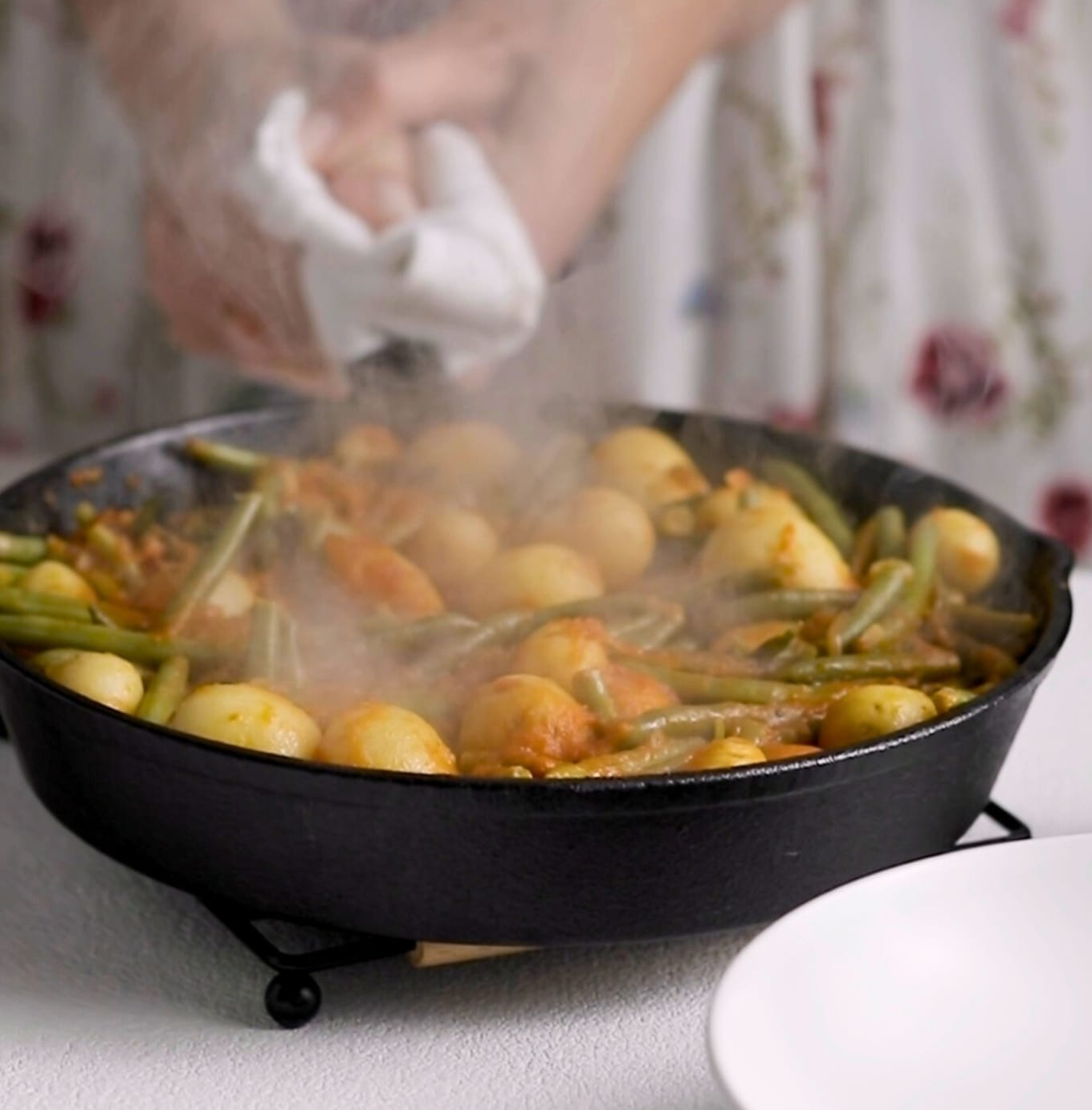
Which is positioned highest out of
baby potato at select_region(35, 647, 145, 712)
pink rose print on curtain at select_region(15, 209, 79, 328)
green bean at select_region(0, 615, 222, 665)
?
baby potato at select_region(35, 647, 145, 712)

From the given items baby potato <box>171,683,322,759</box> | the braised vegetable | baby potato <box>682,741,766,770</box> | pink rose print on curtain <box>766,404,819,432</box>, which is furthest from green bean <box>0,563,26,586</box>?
pink rose print on curtain <box>766,404,819,432</box>

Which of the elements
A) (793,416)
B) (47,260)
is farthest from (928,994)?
(47,260)

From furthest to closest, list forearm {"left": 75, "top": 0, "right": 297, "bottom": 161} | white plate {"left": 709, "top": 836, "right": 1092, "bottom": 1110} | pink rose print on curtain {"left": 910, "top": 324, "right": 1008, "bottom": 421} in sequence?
pink rose print on curtain {"left": 910, "top": 324, "right": 1008, "bottom": 421}
forearm {"left": 75, "top": 0, "right": 297, "bottom": 161}
white plate {"left": 709, "top": 836, "right": 1092, "bottom": 1110}

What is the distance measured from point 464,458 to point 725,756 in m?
0.68

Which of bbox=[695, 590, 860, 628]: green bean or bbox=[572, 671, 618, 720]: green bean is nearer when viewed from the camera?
bbox=[572, 671, 618, 720]: green bean

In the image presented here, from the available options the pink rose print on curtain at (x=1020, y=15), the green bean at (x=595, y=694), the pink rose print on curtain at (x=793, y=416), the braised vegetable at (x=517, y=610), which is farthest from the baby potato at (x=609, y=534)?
the pink rose print on curtain at (x=1020, y=15)

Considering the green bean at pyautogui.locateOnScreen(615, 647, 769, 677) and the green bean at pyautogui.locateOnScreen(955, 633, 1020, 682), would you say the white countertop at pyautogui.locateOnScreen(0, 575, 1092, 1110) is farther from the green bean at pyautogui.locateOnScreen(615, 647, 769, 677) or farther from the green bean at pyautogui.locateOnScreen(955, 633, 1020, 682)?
the green bean at pyautogui.locateOnScreen(955, 633, 1020, 682)

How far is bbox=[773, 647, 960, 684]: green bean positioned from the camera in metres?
1.41

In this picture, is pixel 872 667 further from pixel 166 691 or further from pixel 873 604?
pixel 166 691

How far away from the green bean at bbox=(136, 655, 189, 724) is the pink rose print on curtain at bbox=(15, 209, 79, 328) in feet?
5.88

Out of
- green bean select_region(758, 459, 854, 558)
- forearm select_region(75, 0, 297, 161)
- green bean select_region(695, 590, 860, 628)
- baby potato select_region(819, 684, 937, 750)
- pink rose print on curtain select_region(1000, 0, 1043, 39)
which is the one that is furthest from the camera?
pink rose print on curtain select_region(1000, 0, 1043, 39)

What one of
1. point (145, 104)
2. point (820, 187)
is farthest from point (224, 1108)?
point (820, 187)

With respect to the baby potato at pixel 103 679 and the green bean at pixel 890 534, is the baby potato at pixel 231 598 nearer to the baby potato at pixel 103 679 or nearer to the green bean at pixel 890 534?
the baby potato at pixel 103 679

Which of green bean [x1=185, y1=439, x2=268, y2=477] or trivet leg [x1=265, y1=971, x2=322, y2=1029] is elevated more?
green bean [x1=185, y1=439, x2=268, y2=477]
